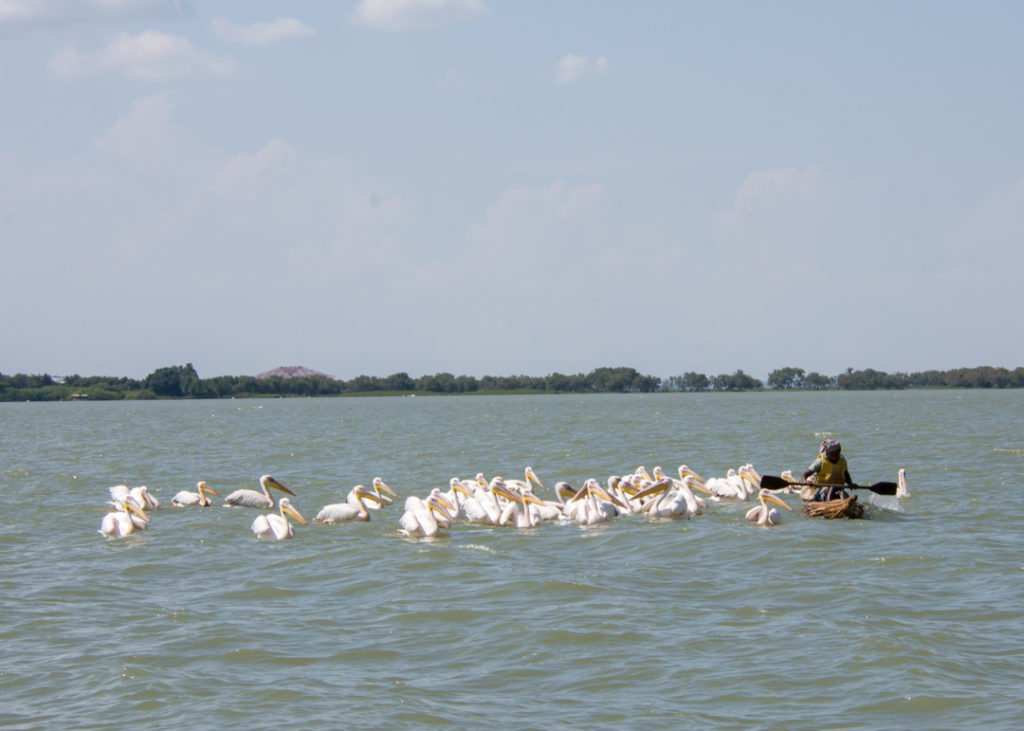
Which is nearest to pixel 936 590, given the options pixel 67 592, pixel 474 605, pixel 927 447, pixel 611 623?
pixel 611 623

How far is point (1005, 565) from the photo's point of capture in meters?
11.7

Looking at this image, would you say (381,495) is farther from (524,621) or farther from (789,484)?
(524,621)

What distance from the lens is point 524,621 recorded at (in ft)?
31.9

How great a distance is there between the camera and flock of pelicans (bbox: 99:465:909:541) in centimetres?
1483

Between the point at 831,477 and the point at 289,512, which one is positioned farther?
the point at 831,477

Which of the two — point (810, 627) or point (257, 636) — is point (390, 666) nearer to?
point (257, 636)

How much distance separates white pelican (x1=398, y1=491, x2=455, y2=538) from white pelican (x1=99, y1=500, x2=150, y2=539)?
388cm

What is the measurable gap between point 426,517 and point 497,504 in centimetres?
173

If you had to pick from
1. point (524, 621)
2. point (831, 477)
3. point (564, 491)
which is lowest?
point (524, 621)

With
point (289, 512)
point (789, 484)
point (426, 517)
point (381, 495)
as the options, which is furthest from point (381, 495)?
point (789, 484)

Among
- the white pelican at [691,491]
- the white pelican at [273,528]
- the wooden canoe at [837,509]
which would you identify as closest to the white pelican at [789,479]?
the wooden canoe at [837,509]

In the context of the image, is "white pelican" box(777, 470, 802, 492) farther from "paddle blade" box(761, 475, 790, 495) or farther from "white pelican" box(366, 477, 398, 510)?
"white pelican" box(366, 477, 398, 510)

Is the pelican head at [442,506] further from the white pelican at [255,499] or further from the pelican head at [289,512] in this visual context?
the white pelican at [255,499]

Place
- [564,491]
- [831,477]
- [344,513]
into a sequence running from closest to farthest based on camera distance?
1. [344,513]
2. [831,477]
3. [564,491]
